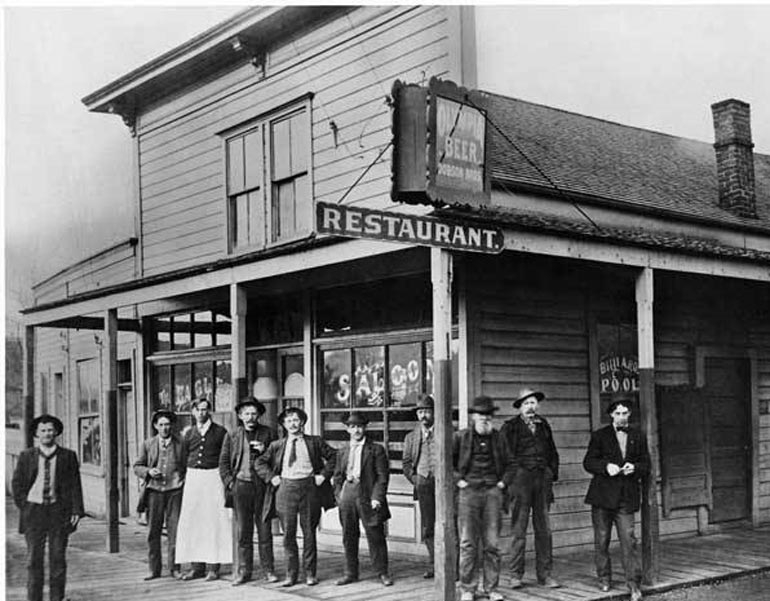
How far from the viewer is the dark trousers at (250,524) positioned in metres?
9.68

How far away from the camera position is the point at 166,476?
10.3 m

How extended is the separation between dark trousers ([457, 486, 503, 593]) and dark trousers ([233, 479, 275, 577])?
2.05 m

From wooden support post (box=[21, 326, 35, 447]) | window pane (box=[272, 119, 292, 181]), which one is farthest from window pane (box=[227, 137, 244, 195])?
wooden support post (box=[21, 326, 35, 447])

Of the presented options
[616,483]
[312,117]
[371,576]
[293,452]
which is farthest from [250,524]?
[312,117]

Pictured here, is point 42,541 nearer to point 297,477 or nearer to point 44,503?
point 44,503

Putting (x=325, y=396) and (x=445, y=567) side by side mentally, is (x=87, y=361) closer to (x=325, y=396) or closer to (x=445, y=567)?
(x=325, y=396)

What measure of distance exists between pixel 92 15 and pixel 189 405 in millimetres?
6851

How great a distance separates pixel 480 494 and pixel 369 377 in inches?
124

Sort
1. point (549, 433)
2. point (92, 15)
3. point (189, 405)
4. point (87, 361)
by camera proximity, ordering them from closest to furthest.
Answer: point (92, 15) < point (549, 433) < point (189, 405) < point (87, 361)

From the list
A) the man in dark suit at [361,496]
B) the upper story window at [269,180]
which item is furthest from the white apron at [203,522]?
the upper story window at [269,180]

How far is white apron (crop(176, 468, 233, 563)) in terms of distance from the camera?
32.9 feet

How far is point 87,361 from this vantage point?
16.3 meters

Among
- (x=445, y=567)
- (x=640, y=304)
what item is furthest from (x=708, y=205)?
(x=445, y=567)

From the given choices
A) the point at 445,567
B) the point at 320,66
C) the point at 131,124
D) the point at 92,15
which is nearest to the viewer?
the point at 445,567
